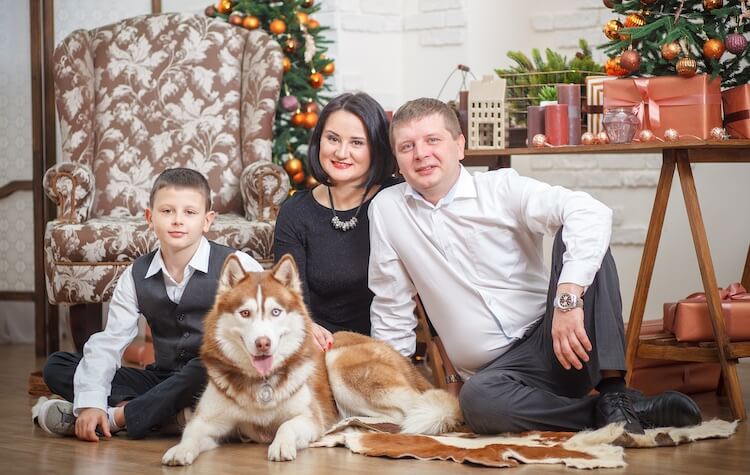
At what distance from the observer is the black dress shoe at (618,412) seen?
255 centimetres

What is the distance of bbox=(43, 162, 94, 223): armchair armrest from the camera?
4.07m

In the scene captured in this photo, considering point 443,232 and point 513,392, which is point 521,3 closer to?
point 443,232

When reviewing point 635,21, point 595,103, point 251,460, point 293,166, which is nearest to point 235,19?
point 293,166

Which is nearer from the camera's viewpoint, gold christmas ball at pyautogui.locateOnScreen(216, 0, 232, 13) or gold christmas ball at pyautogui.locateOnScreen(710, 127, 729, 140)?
gold christmas ball at pyautogui.locateOnScreen(710, 127, 729, 140)

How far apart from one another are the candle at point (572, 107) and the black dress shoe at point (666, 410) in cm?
107

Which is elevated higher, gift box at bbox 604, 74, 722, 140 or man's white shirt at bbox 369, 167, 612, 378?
gift box at bbox 604, 74, 722, 140

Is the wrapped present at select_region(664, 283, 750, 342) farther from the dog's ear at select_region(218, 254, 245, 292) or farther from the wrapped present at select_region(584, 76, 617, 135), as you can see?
the dog's ear at select_region(218, 254, 245, 292)

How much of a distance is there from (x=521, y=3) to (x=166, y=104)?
1.87 metres

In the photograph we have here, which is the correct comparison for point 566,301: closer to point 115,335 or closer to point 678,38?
point 678,38

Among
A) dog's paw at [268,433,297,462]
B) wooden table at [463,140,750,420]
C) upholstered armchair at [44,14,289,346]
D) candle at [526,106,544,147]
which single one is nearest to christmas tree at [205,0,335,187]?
upholstered armchair at [44,14,289,346]

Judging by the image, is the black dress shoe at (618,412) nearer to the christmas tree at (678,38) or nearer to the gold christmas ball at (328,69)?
the christmas tree at (678,38)

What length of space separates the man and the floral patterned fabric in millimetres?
1374

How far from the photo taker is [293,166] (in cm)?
463

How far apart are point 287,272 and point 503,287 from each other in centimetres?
65
